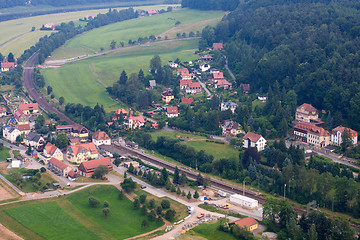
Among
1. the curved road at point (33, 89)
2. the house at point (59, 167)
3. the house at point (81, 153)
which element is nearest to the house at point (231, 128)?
the house at point (81, 153)

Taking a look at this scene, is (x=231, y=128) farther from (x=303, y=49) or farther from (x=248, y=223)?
(x=248, y=223)

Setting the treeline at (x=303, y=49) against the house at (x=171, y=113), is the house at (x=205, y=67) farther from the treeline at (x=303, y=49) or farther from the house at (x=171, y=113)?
the house at (x=171, y=113)

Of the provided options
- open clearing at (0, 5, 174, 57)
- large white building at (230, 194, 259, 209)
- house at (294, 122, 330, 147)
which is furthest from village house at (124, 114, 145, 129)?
open clearing at (0, 5, 174, 57)

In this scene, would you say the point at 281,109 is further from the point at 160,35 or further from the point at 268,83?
the point at 160,35

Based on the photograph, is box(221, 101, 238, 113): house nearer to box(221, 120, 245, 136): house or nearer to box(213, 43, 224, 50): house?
box(221, 120, 245, 136): house

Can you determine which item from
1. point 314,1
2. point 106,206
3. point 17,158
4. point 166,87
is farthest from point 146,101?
point 314,1

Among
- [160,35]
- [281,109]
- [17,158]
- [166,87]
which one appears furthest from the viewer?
[160,35]

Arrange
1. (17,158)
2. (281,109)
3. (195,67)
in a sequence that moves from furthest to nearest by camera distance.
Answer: (195,67)
(281,109)
(17,158)
